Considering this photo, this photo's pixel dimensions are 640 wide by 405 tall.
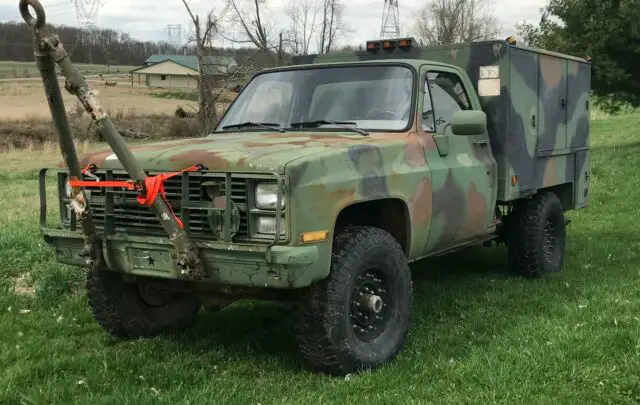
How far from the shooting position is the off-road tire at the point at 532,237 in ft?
22.5

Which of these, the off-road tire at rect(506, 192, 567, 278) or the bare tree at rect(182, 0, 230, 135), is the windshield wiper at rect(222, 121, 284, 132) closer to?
the off-road tire at rect(506, 192, 567, 278)

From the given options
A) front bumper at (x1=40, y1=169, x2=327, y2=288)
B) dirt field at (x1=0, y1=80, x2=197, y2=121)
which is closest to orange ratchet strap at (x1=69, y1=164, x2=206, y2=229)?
front bumper at (x1=40, y1=169, x2=327, y2=288)

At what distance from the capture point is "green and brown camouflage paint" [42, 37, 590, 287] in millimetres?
3936

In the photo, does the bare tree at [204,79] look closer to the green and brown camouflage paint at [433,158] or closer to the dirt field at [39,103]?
the green and brown camouflage paint at [433,158]

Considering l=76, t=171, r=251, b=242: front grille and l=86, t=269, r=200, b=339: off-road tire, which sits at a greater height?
l=76, t=171, r=251, b=242: front grille

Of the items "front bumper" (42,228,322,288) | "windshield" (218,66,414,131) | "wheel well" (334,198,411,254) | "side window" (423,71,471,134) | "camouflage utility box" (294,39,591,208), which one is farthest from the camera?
Result: "camouflage utility box" (294,39,591,208)

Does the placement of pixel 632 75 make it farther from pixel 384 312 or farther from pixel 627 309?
pixel 384 312

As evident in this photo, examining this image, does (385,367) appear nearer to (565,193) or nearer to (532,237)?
(532,237)

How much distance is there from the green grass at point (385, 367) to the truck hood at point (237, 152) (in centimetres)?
127

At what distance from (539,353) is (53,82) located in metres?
3.27

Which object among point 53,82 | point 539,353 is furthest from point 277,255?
point 539,353

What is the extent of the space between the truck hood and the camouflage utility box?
1772mm

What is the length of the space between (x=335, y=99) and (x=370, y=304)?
1687mm

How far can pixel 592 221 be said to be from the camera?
10250mm
